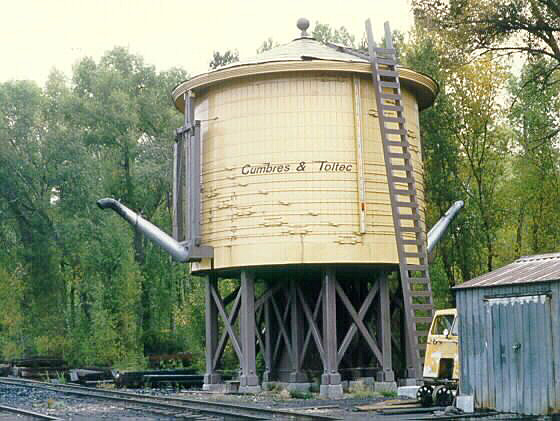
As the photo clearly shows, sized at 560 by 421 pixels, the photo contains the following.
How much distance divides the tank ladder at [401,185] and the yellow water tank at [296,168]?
38 centimetres

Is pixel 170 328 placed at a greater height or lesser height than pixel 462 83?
lesser

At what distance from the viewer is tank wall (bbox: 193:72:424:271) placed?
22406 mm

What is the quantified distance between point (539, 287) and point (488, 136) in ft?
52.7

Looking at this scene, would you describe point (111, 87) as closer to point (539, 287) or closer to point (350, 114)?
point (350, 114)

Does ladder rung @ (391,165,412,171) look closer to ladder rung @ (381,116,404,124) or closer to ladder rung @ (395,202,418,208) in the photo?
ladder rung @ (395,202,418,208)

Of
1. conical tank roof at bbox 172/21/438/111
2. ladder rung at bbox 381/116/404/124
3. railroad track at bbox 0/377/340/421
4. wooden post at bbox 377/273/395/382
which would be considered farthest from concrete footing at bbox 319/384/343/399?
conical tank roof at bbox 172/21/438/111

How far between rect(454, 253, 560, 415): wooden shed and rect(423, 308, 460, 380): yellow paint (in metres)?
0.80

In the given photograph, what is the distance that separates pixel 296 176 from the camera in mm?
22594

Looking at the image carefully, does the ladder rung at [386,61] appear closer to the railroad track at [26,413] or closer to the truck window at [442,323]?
the truck window at [442,323]


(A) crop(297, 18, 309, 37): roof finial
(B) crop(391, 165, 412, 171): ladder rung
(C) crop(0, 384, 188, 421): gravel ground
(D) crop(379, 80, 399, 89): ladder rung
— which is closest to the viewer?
(C) crop(0, 384, 188, 421): gravel ground

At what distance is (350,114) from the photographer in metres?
23.1

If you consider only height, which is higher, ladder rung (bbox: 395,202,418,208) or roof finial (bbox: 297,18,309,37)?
roof finial (bbox: 297,18,309,37)

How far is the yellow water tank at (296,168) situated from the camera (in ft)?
73.6

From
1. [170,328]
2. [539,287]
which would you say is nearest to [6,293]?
[170,328]
